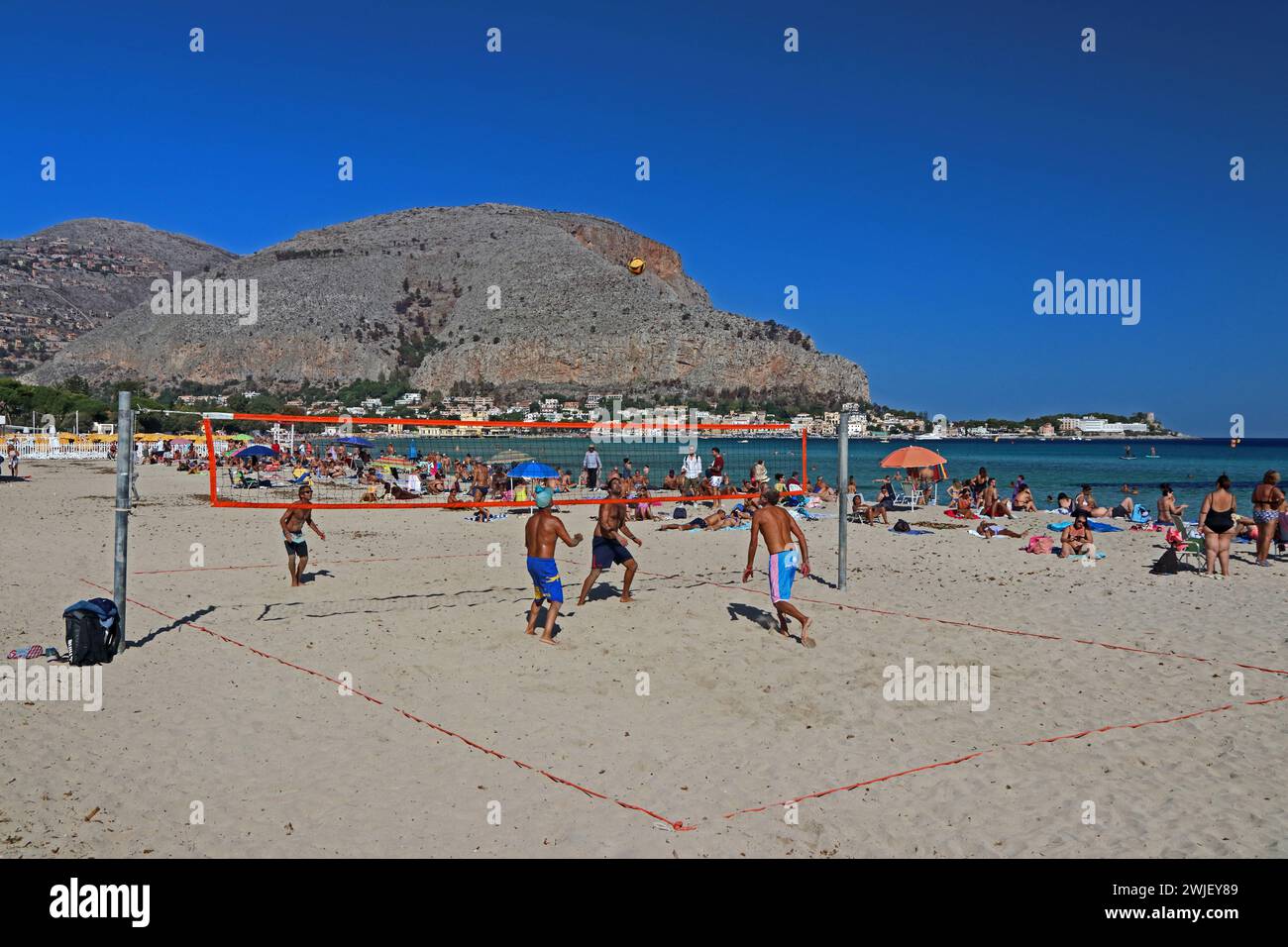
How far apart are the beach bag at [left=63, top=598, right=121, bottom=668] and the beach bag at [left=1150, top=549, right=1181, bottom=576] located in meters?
11.3

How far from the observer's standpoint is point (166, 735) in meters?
5.09

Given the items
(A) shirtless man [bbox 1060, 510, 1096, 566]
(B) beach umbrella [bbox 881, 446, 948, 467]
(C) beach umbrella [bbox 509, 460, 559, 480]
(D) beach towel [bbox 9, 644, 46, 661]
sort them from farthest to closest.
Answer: (B) beach umbrella [bbox 881, 446, 948, 467] < (C) beach umbrella [bbox 509, 460, 559, 480] < (A) shirtless man [bbox 1060, 510, 1096, 566] < (D) beach towel [bbox 9, 644, 46, 661]

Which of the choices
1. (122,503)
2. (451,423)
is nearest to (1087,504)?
(451,423)

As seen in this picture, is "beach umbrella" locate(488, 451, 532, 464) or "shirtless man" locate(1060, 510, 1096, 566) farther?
"beach umbrella" locate(488, 451, 532, 464)

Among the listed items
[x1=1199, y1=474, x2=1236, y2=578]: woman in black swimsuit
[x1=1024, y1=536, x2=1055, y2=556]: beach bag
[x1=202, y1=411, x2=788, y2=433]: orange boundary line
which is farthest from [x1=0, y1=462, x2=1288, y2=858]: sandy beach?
[x1=1024, y1=536, x2=1055, y2=556]: beach bag

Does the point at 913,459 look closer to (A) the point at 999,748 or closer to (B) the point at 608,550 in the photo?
(B) the point at 608,550

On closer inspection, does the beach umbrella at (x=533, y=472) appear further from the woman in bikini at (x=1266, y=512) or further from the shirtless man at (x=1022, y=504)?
the woman in bikini at (x=1266, y=512)

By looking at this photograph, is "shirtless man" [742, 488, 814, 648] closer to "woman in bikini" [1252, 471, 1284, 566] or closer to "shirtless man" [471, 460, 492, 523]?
"woman in bikini" [1252, 471, 1284, 566]

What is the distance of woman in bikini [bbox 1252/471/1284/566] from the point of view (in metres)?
11.7

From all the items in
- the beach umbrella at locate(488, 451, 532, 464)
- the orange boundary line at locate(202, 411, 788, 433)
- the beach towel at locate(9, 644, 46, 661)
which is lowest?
the beach towel at locate(9, 644, 46, 661)

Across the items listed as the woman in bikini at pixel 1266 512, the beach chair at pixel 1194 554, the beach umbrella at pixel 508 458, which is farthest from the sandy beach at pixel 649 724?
the beach umbrella at pixel 508 458
